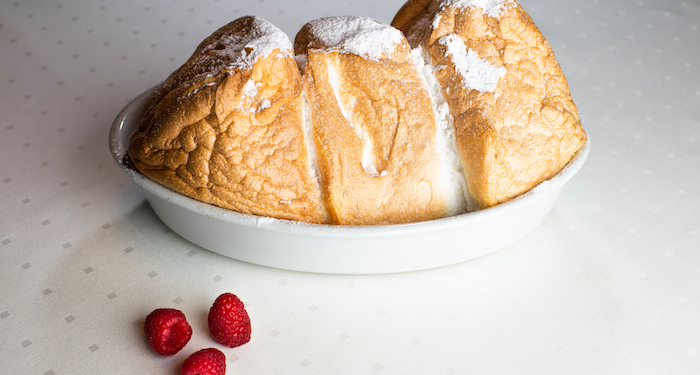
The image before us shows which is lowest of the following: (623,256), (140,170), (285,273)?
(623,256)

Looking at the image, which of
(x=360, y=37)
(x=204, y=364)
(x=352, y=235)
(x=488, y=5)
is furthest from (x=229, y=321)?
(x=488, y=5)

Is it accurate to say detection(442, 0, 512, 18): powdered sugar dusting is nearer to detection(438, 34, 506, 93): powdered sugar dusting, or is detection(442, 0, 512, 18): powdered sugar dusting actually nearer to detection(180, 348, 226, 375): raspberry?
detection(438, 34, 506, 93): powdered sugar dusting

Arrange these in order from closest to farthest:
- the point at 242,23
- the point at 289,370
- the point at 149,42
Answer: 1. the point at 289,370
2. the point at 242,23
3. the point at 149,42

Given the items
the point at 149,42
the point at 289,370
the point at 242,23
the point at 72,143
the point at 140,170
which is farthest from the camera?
the point at 149,42

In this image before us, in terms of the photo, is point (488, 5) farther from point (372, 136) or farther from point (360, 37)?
point (372, 136)

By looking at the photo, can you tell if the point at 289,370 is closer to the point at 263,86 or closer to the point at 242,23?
the point at 263,86

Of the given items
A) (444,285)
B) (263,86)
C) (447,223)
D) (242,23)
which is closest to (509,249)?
(444,285)
